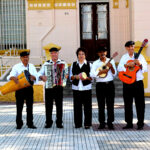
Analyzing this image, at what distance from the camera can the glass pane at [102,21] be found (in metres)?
18.4

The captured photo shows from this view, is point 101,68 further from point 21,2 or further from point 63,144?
point 21,2

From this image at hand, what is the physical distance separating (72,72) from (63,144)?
6.92 feet

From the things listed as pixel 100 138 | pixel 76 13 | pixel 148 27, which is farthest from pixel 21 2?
pixel 100 138

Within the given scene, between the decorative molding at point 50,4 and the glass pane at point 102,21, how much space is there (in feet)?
4.47

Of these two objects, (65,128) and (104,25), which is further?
(104,25)

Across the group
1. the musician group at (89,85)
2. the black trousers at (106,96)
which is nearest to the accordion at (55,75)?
the musician group at (89,85)

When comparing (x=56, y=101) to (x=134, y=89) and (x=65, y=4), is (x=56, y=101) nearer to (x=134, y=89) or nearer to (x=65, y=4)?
(x=134, y=89)

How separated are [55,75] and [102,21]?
1084 cm

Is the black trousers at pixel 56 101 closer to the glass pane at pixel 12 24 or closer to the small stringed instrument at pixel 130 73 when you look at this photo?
the small stringed instrument at pixel 130 73

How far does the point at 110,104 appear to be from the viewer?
26.5 feet

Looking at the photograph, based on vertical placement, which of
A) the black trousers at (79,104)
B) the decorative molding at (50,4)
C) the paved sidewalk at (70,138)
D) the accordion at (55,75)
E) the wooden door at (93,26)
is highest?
the decorative molding at (50,4)

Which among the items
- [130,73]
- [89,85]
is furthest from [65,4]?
[130,73]

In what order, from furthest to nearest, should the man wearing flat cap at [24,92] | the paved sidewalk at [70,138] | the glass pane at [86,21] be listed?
the glass pane at [86,21] → the man wearing flat cap at [24,92] → the paved sidewalk at [70,138]

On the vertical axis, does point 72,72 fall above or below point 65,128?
above
